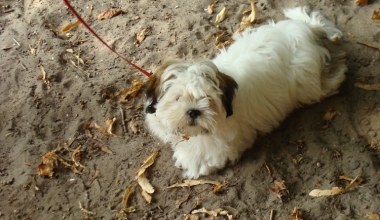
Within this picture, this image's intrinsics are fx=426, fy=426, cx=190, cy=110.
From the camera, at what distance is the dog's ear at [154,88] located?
3.29 metres

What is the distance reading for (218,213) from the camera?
349cm

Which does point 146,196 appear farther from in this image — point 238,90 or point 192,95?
point 238,90

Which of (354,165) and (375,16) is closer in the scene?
(354,165)

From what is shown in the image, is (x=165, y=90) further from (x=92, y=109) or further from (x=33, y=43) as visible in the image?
(x=33, y=43)

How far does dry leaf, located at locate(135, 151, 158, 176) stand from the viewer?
3861 millimetres

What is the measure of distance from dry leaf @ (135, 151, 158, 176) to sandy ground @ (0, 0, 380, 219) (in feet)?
0.14

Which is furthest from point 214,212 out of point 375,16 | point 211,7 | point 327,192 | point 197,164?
point 375,16

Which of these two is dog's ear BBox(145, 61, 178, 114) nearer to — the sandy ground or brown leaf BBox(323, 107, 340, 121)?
the sandy ground

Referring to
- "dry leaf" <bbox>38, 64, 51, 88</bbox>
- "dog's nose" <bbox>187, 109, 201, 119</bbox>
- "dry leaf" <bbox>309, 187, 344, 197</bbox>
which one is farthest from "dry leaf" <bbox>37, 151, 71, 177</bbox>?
"dry leaf" <bbox>309, 187, 344, 197</bbox>

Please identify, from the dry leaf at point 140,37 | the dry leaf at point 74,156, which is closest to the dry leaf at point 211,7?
the dry leaf at point 140,37

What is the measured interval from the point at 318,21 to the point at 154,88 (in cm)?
195

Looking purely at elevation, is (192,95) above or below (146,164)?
above

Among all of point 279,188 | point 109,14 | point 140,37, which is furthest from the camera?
point 109,14

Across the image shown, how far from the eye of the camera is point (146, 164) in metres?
3.92
